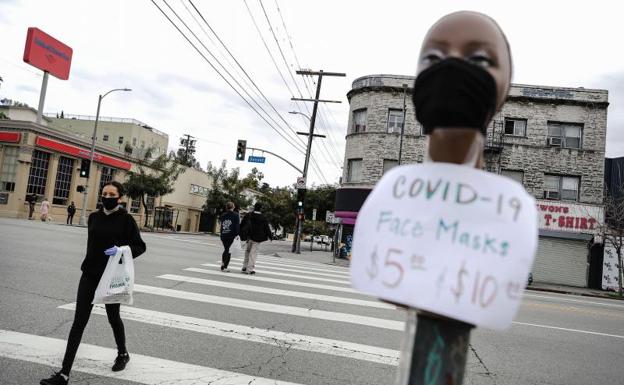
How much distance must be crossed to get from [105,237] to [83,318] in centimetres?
77

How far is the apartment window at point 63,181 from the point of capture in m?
31.4

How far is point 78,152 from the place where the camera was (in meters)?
32.4

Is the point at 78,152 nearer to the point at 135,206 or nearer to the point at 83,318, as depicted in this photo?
the point at 135,206

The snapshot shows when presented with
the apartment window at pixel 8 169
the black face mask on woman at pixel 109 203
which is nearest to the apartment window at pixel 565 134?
the black face mask on woman at pixel 109 203

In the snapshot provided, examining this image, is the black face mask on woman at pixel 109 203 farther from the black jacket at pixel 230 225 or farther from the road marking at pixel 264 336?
the black jacket at pixel 230 225

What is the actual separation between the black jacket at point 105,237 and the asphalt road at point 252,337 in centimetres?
104

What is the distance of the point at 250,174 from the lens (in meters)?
53.2

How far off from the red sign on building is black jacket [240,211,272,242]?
2981 centimetres

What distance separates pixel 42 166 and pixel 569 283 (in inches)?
1285

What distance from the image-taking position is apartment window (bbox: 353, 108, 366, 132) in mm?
27598

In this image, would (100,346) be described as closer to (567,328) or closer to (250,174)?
(567,328)

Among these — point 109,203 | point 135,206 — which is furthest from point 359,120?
point 109,203

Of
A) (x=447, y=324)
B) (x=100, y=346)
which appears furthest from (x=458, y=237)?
(x=100, y=346)

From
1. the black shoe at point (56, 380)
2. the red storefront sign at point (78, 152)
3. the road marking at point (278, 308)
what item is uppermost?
the red storefront sign at point (78, 152)
